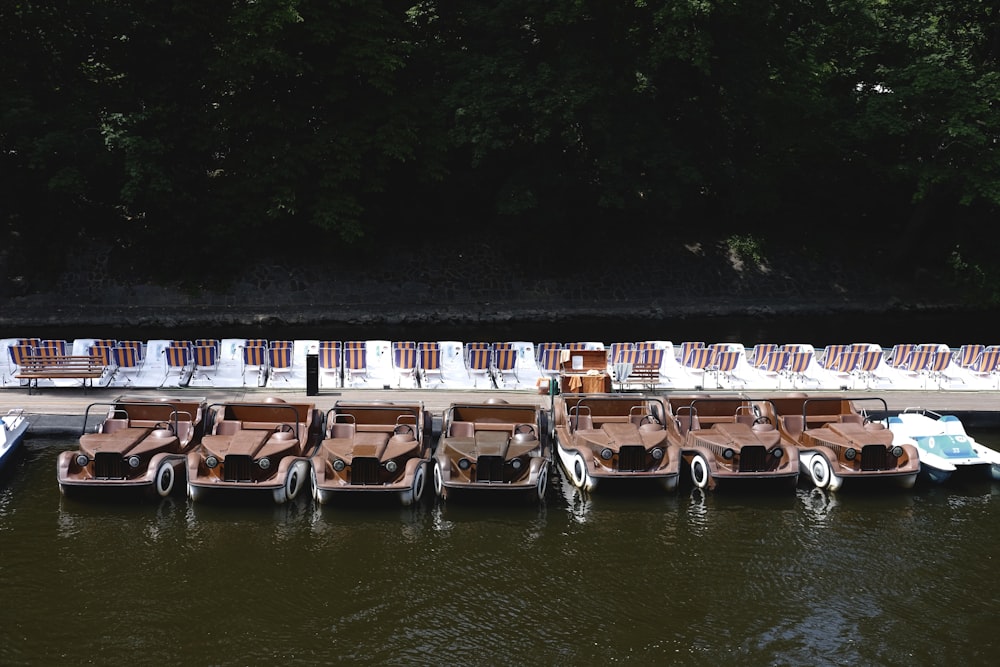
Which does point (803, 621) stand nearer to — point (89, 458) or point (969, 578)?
point (969, 578)

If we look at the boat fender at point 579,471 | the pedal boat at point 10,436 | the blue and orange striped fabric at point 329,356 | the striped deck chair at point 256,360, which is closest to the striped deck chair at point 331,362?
the blue and orange striped fabric at point 329,356

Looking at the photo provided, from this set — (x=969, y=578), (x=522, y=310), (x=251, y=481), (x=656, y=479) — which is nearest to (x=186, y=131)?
(x=522, y=310)

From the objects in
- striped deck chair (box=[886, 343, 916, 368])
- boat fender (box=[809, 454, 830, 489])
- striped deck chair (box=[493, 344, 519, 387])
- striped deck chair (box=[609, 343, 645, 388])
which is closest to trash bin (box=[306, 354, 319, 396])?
striped deck chair (box=[493, 344, 519, 387])

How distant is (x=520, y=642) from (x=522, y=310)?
1049 inches

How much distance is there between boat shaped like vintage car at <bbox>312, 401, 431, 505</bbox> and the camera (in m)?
17.5

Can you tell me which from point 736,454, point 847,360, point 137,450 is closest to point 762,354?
point 847,360

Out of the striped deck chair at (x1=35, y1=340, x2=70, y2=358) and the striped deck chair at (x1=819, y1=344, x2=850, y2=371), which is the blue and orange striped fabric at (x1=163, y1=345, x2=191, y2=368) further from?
the striped deck chair at (x1=819, y1=344, x2=850, y2=371)

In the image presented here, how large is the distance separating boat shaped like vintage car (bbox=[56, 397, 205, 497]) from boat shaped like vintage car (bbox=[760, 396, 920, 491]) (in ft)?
38.0

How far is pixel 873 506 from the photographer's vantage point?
1852 centimetres

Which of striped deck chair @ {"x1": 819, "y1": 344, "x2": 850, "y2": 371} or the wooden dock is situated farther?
striped deck chair @ {"x1": 819, "y1": 344, "x2": 850, "y2": 371}

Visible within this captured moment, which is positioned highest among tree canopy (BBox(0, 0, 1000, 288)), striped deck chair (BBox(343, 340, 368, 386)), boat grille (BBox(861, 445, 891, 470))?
tree canopy (BBox(0, 0, 1000, 288))

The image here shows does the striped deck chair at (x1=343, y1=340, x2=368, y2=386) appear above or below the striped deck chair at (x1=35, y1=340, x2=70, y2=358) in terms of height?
below

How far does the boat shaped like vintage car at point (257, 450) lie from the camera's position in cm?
1758

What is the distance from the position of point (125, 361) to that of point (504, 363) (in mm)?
9511
